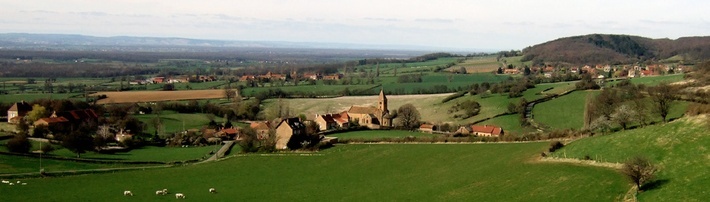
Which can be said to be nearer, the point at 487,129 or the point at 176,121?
the point at 487,129

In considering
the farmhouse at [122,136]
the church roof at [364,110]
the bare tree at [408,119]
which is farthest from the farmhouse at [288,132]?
the church roof at [364,110]

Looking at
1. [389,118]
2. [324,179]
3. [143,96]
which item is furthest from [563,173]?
[143,96]

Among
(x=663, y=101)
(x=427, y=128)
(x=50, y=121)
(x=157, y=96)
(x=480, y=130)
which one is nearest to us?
(x=663, y=101)

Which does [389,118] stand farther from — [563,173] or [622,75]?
[622,75]

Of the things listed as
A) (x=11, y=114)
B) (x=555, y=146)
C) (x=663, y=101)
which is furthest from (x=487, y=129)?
(x=11, y=114)

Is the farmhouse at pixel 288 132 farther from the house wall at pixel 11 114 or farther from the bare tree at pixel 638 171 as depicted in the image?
the house wall at pixel 11 114

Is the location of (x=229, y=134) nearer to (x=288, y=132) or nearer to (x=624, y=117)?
(x=288, y=132)
